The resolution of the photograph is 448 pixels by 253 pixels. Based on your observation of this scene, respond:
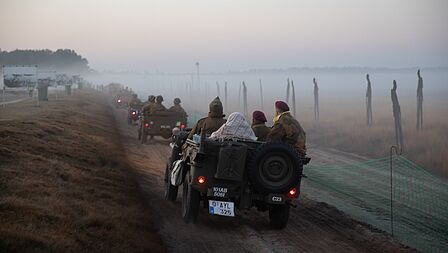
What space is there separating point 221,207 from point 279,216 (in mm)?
1189

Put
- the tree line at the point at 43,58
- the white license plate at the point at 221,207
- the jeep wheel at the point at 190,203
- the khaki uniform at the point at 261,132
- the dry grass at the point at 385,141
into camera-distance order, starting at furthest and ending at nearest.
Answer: the tree line at the point at 43,58 < the dry grass at the point at 385,141 < the khaki uniform at the point at 261,132 < the jeep wheel at the point at 190,203 < the white license plate at the point at 221,207

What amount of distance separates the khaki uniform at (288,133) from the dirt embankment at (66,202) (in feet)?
8.86

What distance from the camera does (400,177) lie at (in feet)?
50.9

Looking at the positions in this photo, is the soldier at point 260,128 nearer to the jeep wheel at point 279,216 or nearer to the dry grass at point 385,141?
the jeep wheel at point 279,216

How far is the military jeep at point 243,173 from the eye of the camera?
27.3 ft

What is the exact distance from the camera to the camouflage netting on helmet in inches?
374

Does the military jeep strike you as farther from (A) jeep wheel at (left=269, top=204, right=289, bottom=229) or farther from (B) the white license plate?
(A) jeep wheel at (left=269, top=204, right=289, bottom=229)

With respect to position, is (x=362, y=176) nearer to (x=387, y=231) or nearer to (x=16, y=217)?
(x=387, y=231)

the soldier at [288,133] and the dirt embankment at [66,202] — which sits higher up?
the soldier at [288,133]

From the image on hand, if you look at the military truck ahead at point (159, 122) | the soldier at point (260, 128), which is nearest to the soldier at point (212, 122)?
the soldier at point (260, 128)

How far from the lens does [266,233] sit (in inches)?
355

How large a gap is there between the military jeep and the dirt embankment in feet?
3.94

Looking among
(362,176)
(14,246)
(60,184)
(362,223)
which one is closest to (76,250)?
(14,246)

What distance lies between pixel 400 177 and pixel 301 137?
23.2 ft
